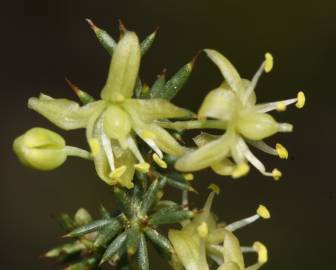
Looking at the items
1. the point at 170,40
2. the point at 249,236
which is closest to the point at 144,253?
the point at 249,236

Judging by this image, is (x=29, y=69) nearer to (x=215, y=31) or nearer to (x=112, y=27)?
(x=112, y=27)

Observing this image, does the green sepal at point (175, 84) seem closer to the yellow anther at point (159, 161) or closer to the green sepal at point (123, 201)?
the yellow anther at point (159, 161)

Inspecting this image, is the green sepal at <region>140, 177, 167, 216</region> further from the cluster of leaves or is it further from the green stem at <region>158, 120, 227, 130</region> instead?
the green stem at <region>158, 120, 227, 130</region>

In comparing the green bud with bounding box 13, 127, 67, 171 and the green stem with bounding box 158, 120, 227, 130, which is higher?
the green bud with bounding box 13, 127, 67, 171

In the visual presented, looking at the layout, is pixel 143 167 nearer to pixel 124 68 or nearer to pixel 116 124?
pixel 116 124

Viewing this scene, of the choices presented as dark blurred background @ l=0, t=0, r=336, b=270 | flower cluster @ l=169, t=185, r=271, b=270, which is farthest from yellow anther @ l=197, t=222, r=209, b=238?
dark blurred background @ l=0, t=0, r=336, b=270

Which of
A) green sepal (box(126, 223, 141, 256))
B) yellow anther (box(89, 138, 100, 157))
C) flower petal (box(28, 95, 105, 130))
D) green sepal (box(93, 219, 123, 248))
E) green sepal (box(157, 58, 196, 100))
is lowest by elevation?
green sepal (box(126, 223, 141, 256))
